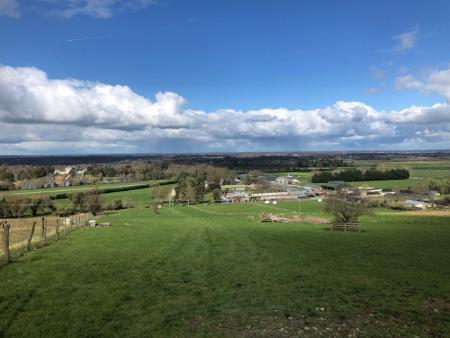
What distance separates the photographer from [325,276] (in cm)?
1770

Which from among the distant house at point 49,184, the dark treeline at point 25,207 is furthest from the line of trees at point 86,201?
the distant house at point 49,184

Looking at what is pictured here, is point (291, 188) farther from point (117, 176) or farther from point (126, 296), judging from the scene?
point (126, 296)

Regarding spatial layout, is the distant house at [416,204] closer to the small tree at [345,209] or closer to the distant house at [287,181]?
the small tree at [345,209]

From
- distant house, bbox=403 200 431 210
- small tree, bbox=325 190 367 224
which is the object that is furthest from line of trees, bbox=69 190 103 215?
distant house, bbox=403 200 431 210

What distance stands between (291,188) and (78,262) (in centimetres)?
14603

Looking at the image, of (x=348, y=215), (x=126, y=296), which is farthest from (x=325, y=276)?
(x=348, y=215)

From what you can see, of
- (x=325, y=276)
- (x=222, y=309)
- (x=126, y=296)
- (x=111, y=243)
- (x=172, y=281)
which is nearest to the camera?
(x=222, y=309)

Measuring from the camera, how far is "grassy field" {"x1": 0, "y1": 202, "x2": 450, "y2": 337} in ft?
34.4

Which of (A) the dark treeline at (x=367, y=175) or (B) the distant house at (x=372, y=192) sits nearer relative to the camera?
(B) the distant house at (x=372, y=192)

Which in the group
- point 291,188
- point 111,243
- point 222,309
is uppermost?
point 222,309

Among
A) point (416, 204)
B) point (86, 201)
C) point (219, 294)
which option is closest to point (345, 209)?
point (219, 294)

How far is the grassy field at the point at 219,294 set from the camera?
10.5 m

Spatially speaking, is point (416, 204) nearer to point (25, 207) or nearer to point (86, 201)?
point (86, 201)

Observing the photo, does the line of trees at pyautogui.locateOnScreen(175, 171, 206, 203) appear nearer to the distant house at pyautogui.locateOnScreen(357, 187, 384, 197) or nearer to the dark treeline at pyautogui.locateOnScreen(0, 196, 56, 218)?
the dark treeline at pyautogui.locateOnScreen(0, 196, 56, 218)
